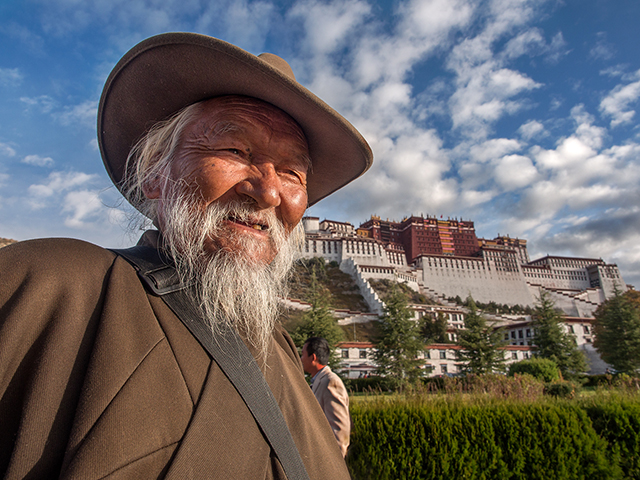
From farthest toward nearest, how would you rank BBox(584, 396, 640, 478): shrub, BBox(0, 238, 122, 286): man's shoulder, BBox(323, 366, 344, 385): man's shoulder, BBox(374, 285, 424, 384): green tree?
BBox(374, 285, 424, 384): green tree
BBox(584, 396, 640, 478): shrub
BBox(323, 366, 344, 385): man's shoulder
BBox(0, 238, 122, 286): man's shoulder

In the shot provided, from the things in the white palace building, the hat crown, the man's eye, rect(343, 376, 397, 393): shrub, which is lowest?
rect(343, 376, 397, 393): shrub

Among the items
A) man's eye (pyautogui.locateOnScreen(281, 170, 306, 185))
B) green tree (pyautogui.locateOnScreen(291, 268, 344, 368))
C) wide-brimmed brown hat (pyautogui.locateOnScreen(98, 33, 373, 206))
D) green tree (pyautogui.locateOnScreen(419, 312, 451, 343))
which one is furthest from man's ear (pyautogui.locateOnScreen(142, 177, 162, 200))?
green tree (pyautogui.locateOnScreen(419, 312, 451, 343))

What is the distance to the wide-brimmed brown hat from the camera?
4.22ft

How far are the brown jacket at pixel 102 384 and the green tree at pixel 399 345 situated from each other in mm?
26679

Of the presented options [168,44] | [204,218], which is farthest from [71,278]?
[168,44]

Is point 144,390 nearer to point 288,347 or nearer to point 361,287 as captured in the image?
point 288,347

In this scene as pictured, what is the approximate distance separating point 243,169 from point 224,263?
362 millimetres

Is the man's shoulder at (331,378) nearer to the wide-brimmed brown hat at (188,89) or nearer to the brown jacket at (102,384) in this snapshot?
the wide-brimmed brown hat at (188,89)

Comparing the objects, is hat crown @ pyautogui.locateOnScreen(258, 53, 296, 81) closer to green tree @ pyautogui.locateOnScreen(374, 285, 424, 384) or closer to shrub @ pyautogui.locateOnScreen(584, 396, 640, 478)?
shrub @ pyautogui.locateOnScreen(584, 396, 640, 478)

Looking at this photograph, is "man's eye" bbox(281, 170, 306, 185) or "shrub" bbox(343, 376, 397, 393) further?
"shrub" bbox(343, 376, 397, 393)

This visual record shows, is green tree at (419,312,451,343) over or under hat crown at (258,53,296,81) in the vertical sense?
over

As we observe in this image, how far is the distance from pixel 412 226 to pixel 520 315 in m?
30.0

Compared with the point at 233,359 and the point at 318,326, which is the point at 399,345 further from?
the point at 233,359

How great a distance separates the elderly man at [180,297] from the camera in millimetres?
656
